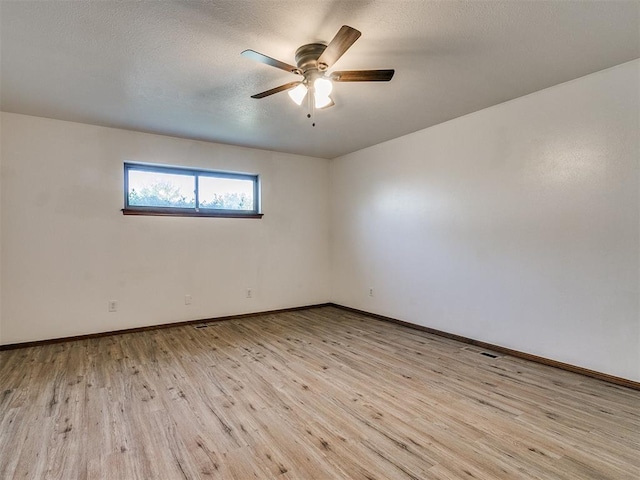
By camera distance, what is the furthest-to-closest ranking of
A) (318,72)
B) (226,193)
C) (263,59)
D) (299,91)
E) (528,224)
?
(226,193)
(528,224)
(299,91)
(318,72)
(263,59)

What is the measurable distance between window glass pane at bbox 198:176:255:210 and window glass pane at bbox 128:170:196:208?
0.15 meters

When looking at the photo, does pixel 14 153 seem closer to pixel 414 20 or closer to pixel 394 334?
pixel 414 20

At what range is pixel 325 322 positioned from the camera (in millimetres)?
4547

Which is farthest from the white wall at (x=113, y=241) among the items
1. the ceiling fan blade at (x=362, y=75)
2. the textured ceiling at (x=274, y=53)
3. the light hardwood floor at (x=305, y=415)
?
the ceiling fan blade at (x=362, y=75)

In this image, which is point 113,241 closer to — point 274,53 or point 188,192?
point 188,192

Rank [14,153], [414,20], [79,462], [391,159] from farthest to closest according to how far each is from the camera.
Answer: [391,159], [14,153], [414,20], [79,462]

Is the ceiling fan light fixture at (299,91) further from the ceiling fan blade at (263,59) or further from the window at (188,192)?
the window at (188,192)

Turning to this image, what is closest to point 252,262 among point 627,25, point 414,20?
point 414,20

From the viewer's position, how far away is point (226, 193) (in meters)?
4.81

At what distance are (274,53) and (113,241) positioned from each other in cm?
298

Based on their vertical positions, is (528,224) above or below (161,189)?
below

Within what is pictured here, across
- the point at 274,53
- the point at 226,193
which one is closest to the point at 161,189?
the point at 226,193

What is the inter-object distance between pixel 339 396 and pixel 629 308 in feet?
7.56

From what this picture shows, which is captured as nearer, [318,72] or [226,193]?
[318,72]
